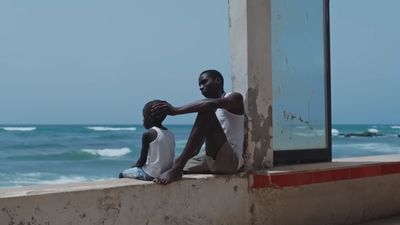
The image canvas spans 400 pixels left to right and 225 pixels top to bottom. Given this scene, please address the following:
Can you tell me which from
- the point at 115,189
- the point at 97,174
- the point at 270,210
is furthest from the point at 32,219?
the point at 97,174

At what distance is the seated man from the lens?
12.0 feet

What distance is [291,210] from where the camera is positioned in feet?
13.8

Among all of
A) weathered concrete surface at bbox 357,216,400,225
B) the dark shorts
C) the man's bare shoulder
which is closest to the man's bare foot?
the dark shorts

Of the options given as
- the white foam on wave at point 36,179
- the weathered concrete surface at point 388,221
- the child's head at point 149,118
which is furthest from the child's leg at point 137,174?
the white foam on wave at point 36,179

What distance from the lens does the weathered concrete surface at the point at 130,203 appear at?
295 centimetres

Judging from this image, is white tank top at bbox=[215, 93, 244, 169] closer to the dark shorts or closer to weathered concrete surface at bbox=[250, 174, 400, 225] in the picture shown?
the dark shorts

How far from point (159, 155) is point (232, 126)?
1.99 feet

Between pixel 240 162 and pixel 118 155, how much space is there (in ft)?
67.4

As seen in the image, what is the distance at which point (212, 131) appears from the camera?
374cm

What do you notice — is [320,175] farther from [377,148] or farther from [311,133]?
[377,148]

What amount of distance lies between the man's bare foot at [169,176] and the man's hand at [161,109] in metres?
0.38

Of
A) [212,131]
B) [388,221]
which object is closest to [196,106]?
[212,131]

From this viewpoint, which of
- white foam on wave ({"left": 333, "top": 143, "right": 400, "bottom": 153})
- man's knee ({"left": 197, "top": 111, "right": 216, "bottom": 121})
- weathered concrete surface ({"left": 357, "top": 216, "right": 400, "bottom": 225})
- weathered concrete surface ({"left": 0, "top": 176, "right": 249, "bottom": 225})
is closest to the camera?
weathered concrete surface ({"left": 0, "top": 176, "right": 249, "bottom": 225})

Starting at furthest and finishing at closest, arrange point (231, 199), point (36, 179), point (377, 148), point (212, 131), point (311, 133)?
point (377, 148)
point (36, 179)
point (311, 133)
point (231, 199)
point (212, 131)
